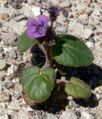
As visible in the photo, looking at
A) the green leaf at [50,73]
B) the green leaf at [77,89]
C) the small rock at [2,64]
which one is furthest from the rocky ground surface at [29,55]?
the green leaf at [50,73]

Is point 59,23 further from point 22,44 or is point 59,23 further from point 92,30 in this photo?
point 22,44

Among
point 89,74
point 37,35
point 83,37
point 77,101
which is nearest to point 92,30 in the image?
point 83,37

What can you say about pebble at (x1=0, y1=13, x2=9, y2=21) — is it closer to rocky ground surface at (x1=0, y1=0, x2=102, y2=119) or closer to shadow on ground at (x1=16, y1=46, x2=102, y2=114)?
rocky ground surface at (x1=0, y1=0, x2=102, y2=119)

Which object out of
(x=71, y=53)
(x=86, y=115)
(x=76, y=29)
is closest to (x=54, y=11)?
(x=71, y=53)

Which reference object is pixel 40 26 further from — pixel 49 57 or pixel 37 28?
pixel 49 57

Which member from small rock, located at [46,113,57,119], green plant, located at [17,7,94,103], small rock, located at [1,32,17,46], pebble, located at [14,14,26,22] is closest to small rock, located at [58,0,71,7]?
pebble, located at [14,14,26,22]

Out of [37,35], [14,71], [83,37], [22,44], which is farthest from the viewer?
[83,37]

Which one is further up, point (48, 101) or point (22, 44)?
point (22, 44)
